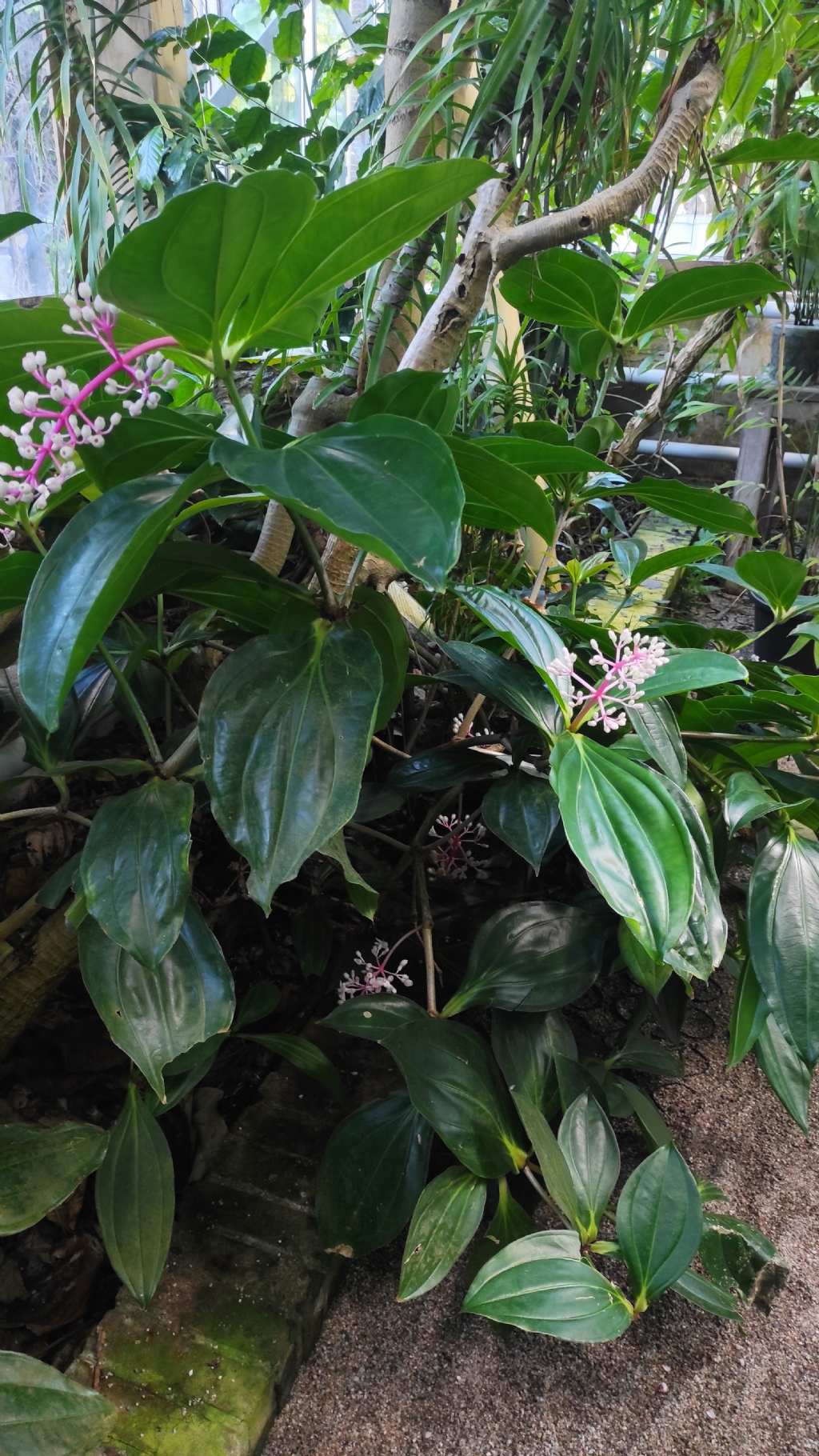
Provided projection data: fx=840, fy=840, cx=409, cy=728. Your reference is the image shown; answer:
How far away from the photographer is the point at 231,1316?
72 centimetres

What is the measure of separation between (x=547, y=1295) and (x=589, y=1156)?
0.12 metres

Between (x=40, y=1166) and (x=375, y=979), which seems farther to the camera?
(x=375, y=979)

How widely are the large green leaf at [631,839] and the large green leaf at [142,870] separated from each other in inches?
10.1

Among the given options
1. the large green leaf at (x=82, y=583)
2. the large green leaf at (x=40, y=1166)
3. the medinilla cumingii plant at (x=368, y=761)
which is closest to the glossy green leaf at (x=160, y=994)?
the medinilla cumingii plant at (x=368, y=761)

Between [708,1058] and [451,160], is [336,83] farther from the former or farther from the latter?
[708,1058]

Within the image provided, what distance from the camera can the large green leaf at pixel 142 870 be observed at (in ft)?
1.76

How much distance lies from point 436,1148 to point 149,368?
826mm

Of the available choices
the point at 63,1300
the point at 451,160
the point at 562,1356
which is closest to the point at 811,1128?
the point at 562,1356

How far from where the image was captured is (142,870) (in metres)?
0.56

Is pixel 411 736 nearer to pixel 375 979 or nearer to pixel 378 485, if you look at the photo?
pixel 375 979

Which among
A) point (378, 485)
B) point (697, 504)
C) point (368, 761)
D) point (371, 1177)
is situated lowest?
point (371, 1177)

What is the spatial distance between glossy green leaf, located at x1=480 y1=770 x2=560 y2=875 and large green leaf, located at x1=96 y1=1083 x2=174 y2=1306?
381 mm

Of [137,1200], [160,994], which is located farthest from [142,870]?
[137,1200]

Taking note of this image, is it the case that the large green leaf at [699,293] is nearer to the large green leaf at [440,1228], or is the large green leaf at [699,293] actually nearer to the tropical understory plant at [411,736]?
the tropical understory plant at [411,736]
